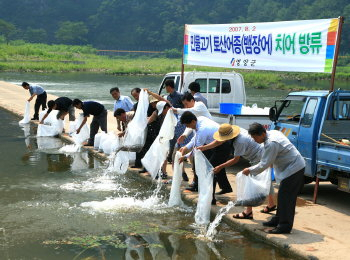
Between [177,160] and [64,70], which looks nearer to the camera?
[177,160]

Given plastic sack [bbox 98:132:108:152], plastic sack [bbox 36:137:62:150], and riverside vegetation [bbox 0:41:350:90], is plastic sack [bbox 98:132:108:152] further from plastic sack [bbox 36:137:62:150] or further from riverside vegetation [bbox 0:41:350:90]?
riverside vegetation [bbox 0:41:350:90]

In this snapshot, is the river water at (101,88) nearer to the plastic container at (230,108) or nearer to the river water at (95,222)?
the plastic container at (230,108)

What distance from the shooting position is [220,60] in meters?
11.6

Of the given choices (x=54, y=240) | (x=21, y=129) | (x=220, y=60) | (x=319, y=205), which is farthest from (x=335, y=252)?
(x=21, y=129)

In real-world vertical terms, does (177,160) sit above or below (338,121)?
below

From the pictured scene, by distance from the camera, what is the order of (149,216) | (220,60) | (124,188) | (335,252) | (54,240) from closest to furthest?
(335,252) < (54,240) < (149,216) < (124,188) < (220,60)

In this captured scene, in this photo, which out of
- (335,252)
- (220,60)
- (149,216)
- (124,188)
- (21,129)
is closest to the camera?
(335,252)

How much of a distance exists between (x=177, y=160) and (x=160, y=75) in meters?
68.7

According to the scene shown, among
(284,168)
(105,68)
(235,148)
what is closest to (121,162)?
(235,148)

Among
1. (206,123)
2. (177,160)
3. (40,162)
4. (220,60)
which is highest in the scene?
(220,60)

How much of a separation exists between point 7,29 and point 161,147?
13590cm

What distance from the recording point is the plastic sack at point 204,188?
735 cm

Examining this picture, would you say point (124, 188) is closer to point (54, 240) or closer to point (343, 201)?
point (54, 240)

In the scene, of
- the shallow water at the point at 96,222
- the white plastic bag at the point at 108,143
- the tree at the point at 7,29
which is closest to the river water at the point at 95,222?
the shallow water at the point at 96,222
